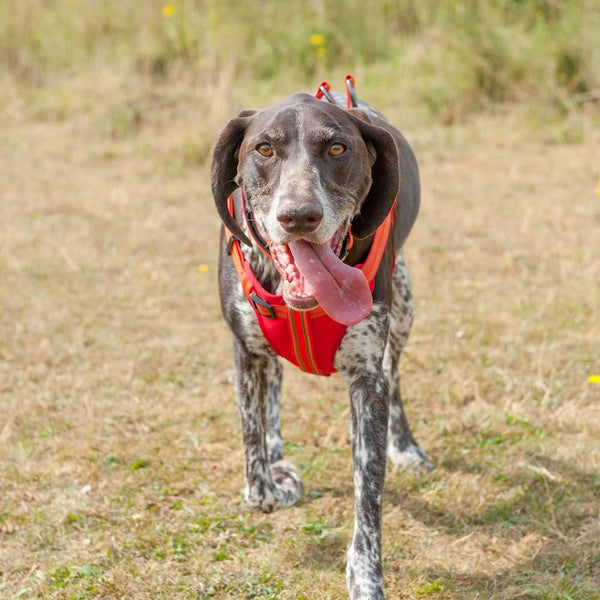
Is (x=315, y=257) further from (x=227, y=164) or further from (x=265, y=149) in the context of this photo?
(x=227, y=164)

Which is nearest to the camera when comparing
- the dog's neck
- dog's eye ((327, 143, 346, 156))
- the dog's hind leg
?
dog's eye ((327, 143, 346, 156))

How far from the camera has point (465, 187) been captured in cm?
769

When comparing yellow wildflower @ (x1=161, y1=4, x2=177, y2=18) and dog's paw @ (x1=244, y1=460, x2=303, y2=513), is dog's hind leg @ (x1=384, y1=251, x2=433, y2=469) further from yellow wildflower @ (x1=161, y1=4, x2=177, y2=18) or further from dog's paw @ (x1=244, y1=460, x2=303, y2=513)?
yellow wildflower @ (x1=161, y1=4, x2=177, y2=18)

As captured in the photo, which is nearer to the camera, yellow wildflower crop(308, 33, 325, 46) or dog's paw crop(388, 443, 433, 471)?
dog's paw crop(388, 443, 433, 471)

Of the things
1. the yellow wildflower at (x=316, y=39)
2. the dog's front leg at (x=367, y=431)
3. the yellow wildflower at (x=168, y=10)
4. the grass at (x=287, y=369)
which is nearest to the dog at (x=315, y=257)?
the dog's front leg at (x=367, y=431)

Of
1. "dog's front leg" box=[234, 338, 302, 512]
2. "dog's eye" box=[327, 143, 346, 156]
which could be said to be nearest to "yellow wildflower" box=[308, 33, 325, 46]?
"dog's front leg" box=[234, 338, 302, 512]

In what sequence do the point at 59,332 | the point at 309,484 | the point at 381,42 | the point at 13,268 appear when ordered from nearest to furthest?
the point at 309,484
the point at 59,332
the point at 13,268
the point at 381,42

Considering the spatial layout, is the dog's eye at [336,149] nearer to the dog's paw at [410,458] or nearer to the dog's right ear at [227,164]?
the dog's right ear at [227,164]

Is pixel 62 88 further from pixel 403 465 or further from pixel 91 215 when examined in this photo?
pixel 403 465

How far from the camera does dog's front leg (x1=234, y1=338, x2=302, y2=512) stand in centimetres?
355

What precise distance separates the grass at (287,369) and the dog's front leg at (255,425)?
12 centimetres

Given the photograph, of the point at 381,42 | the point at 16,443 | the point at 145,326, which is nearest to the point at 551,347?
the point at 145,326

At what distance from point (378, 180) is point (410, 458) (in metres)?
1.46

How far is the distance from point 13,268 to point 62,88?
497 cm
